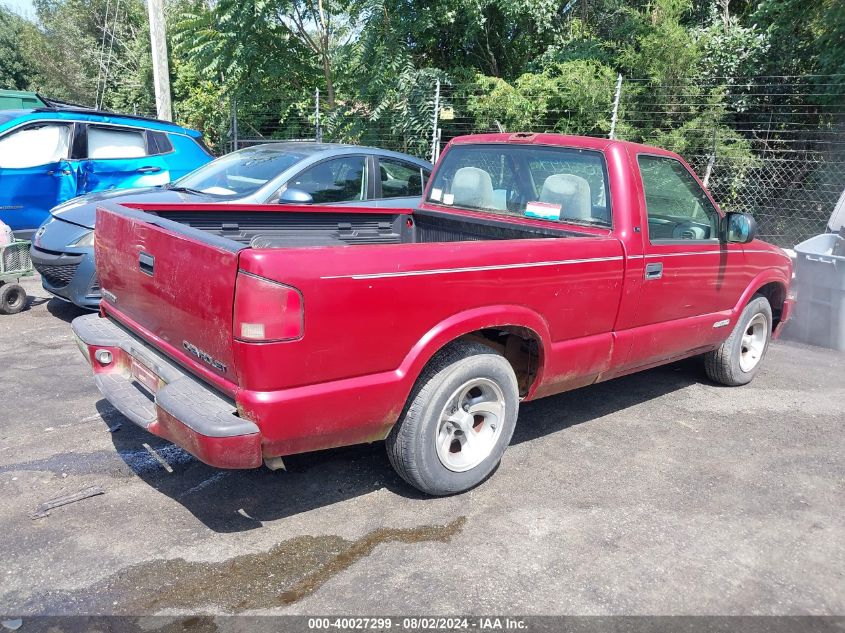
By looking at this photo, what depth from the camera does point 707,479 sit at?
4090 millimetres

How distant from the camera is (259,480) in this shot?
12.7 feet

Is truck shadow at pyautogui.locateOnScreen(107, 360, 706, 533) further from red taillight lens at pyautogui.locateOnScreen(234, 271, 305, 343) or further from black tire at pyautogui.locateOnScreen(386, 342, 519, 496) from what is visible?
red taillight lens at pyautogui.locateOnScreen(234, 271, 305, 343)

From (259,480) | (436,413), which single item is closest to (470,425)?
(436,413)

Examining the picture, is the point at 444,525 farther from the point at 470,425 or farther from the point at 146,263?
the point at 146,263

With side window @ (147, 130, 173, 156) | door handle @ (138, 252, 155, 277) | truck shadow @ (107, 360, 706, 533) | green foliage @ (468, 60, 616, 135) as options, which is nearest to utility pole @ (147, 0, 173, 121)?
side window @ (147, 130, 173, 156)

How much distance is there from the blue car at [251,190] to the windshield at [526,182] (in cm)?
144

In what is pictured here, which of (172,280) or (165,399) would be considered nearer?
(165,399)

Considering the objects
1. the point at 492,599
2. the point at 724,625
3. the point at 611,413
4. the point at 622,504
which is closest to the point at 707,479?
the point at 622,504

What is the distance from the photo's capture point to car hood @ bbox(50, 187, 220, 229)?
662 centimetres

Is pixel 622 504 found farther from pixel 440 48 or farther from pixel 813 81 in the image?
pixel 440 48

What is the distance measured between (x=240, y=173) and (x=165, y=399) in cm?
434

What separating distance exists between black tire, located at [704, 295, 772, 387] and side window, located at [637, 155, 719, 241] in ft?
3.18

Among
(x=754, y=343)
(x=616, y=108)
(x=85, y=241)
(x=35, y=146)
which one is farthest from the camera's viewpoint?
(x=616, y=108)

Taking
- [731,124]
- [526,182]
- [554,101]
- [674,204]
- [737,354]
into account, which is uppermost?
[554,101]
